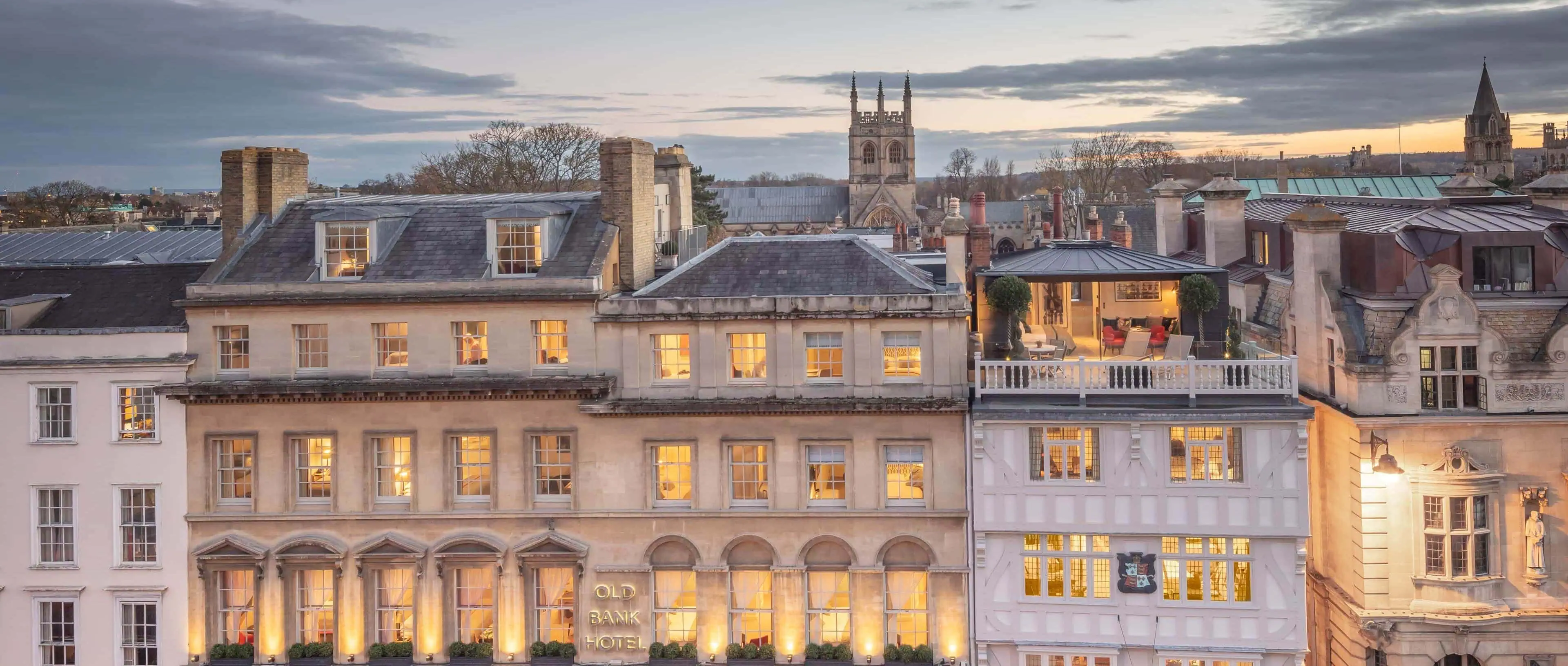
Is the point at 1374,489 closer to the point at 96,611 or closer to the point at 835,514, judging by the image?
the point at 835,514

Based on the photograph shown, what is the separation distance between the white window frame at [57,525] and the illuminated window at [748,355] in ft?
55.1

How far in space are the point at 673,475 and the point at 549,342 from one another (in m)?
4.48

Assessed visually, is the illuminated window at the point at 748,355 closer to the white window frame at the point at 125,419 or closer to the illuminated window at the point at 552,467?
the illuminated window at the point at 552,467

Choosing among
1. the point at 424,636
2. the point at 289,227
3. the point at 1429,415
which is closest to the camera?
the point at 1429,415

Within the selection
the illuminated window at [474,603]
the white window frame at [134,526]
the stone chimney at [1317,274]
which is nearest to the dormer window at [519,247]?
the illuminated window at [474,603]

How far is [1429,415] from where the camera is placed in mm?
28375

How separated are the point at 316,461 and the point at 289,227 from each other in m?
6.46

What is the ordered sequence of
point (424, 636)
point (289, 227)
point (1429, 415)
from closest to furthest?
point (1429, 415), point (424, 636), point (289, 227)

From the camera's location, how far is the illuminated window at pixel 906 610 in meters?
30.0

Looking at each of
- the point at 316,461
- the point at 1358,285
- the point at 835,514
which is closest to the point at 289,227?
the point at 316,461

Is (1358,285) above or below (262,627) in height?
above

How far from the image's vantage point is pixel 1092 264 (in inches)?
1367

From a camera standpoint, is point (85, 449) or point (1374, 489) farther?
point (85, 449)

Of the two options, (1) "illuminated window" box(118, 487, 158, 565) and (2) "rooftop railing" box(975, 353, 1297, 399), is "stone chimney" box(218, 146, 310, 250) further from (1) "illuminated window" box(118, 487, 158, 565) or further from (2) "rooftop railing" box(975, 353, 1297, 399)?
(2) "rooftop railing" box(975, 353, 1297, 399)
